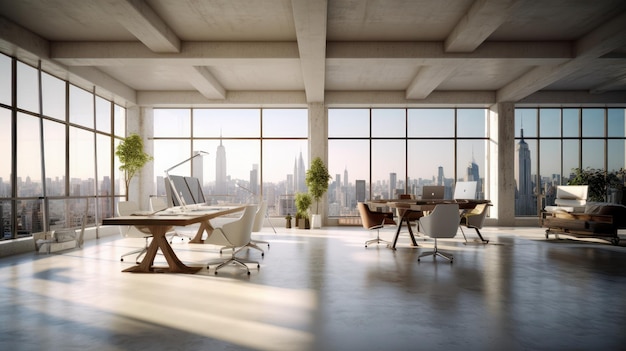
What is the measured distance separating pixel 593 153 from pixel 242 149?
1127cm

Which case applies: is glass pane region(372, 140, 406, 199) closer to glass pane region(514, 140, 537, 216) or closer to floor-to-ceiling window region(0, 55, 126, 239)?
glass pane region(514, 140, 537, 216)

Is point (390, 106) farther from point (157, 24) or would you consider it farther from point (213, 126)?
point (157, 24)

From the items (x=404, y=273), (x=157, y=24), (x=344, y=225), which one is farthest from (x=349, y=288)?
(x=344, y=225)

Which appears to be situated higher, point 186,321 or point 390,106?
point 390,106

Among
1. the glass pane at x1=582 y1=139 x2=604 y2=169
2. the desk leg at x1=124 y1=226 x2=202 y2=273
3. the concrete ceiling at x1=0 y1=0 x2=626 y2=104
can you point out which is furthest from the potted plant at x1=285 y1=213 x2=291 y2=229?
the glass pane at x1=582 y1=139 x2=604 y2=169

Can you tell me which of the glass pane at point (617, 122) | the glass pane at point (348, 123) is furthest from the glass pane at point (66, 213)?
the glass pane at point (617, 122)

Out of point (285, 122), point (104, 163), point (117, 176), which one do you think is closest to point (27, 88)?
point (104, 163)

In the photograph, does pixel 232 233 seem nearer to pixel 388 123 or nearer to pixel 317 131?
pixel 317 131

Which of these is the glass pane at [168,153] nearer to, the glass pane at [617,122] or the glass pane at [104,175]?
the glass pane at [104,175]

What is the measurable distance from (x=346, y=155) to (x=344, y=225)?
2.26m

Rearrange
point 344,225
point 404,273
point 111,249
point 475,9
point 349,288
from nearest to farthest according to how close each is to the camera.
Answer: point 349,288
point 404,273
point 475,9
point 111,249
point 344,225

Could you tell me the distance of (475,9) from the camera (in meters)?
5.91

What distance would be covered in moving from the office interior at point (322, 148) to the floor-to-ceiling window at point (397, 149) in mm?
382

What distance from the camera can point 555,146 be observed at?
12.2 m
